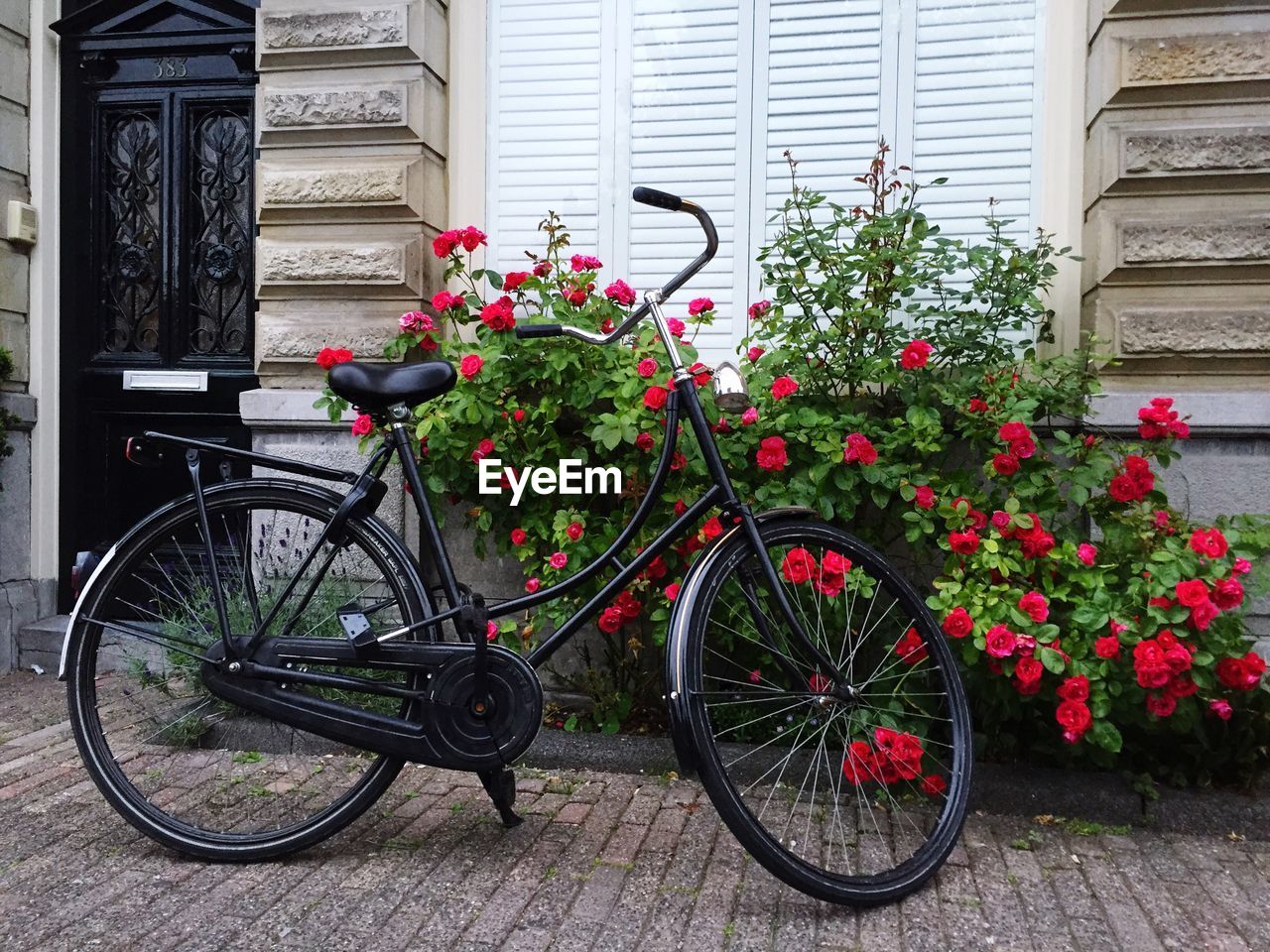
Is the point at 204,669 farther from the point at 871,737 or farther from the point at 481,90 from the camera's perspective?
the point at 481,90

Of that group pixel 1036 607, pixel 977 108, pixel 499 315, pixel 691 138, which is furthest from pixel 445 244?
pixel 1036 607

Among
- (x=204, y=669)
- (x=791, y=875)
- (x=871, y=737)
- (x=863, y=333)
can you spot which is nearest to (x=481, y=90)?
(x=863, y=333)

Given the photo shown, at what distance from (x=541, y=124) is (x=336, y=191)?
0.93 metres

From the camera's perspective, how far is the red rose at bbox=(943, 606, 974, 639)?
286 cm

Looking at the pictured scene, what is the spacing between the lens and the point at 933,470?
3309 millimetres

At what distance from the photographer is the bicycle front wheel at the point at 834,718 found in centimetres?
240

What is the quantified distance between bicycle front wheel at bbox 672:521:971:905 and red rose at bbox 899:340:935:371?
77 cm

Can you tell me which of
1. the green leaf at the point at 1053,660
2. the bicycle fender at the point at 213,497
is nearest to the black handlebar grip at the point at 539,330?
the bicycle fender at the point at 213,497

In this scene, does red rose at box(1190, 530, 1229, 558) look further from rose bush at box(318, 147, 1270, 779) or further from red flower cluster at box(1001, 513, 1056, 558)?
red flower cluster at box(1001, 513, 1056, 558)

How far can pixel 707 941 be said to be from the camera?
2.24 m

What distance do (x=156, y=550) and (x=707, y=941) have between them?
1.86 metres

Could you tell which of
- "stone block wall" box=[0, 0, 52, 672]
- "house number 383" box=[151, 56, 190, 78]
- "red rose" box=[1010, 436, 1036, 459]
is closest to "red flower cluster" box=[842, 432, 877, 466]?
"red rose" box=[1010, 436, 1036, 459]

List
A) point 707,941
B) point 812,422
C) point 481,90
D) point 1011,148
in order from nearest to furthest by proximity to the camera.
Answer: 1. point 707,941
2. point 812,422
3. point 1011,148
4. point 481,90

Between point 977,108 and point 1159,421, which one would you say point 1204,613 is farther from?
point 977,108
